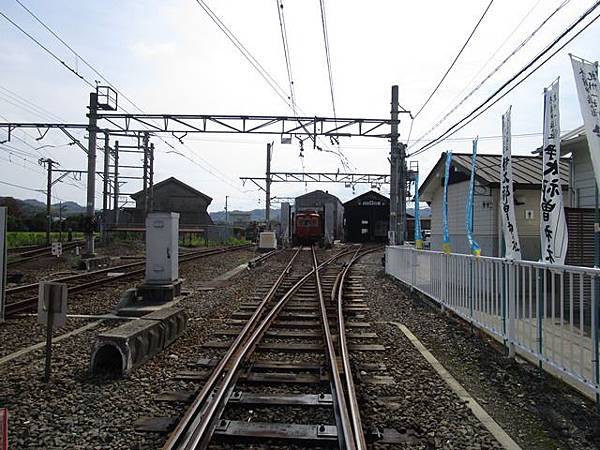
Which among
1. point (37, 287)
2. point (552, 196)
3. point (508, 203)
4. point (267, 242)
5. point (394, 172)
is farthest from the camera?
point (267, 242)

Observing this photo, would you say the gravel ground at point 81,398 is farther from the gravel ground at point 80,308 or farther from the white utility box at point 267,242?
the white utility box at point 267,242

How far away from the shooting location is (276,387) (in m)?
5.34

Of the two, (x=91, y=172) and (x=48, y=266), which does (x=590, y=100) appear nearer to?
(x=91, y=172)

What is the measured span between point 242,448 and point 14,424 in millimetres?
1922

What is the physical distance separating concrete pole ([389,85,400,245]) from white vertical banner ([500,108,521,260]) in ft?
33.1

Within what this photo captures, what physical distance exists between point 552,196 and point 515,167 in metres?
9.56

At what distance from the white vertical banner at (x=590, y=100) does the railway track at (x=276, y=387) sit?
3600mm

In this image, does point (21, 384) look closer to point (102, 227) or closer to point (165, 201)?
point (102, 227)

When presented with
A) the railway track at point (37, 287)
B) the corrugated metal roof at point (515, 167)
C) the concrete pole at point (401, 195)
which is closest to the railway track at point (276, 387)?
the railway track at point (37, 287)

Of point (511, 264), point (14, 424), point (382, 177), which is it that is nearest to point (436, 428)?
point (511, 264)

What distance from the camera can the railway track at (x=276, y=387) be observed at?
399 centimetres

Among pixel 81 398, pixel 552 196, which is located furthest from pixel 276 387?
pixel 552 196

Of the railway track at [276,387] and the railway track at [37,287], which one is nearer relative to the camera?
the railway track at [276,387]

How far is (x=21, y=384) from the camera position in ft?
17.6
